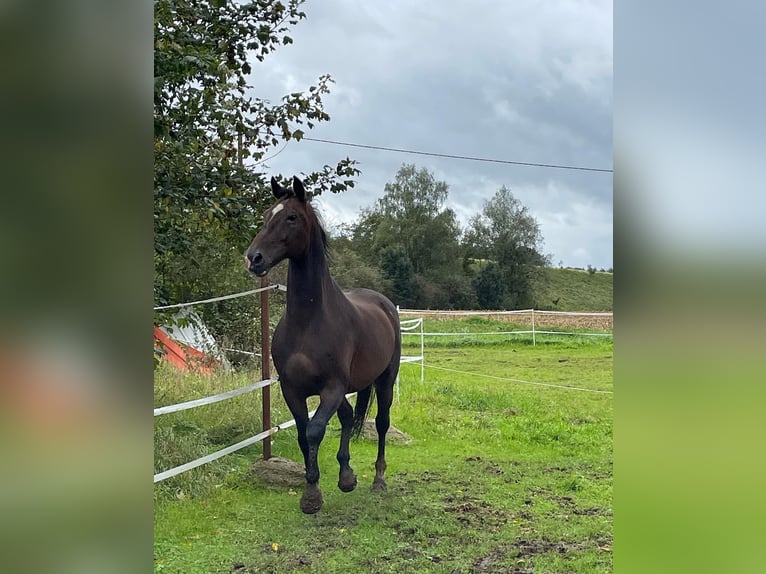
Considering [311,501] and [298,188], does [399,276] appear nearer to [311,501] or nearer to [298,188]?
[311,501]

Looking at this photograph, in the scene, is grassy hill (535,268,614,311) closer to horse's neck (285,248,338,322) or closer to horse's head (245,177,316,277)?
horse's neck (285,248,338,322)

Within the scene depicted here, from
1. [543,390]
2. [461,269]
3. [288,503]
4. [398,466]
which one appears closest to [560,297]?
[461,269]

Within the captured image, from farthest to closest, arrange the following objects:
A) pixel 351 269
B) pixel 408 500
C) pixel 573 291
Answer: pixel 573 291 → pixel 351 269 → pixel 408 500

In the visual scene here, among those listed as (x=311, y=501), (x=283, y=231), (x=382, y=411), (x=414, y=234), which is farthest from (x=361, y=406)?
(x=414, y=234)

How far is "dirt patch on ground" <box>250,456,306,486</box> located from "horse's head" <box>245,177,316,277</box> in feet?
5.00

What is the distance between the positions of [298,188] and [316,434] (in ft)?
3.69

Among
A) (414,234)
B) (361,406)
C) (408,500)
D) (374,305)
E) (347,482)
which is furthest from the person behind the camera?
(414,234)

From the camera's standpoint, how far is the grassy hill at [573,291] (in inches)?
631

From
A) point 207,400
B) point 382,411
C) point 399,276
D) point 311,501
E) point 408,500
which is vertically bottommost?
point 408,500

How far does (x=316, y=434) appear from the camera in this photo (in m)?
2.81
